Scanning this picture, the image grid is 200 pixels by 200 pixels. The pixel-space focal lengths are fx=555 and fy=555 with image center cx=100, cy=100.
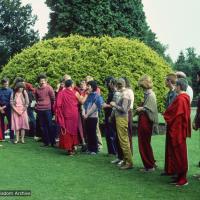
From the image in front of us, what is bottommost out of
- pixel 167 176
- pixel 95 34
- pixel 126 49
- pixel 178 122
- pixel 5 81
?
pixel 167 176

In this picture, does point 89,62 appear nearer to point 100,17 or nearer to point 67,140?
point 67,140

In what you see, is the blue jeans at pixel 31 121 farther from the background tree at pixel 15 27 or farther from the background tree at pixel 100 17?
the background tree at pixel 15 27

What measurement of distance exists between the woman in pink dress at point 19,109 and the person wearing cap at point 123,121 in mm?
5542

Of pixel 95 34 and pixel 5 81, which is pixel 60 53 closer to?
pixel 5 81

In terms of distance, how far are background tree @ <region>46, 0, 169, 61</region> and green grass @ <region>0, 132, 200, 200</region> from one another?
17.9m

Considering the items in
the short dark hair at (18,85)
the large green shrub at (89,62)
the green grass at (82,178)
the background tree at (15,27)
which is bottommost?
the green grass at (82,178)

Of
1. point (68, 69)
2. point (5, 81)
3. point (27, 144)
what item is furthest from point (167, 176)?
point (68, 69)

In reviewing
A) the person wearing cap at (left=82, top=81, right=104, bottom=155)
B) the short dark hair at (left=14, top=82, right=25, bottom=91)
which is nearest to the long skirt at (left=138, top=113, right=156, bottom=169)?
the person wearing cap at (left=82, top=81, right=104, bottom=155)

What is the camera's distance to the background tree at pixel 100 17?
105ft

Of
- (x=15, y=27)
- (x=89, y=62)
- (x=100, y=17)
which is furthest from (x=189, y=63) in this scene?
(x=89, y=62)

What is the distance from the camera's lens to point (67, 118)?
47.9 feet

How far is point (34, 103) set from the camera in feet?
58.1

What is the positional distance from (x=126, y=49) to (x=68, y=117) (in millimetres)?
7037

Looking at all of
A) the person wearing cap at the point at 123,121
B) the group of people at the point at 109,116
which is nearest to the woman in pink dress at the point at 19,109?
the group of people at the point at 109,116
